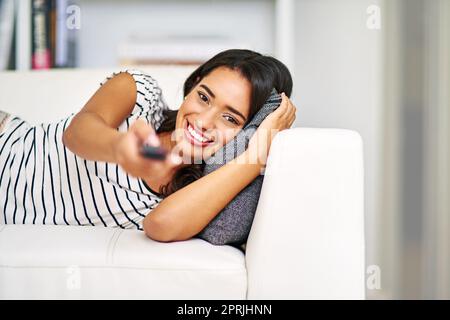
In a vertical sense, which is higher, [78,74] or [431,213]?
[78,74]

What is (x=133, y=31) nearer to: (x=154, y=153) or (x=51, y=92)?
(x=51, y=92)

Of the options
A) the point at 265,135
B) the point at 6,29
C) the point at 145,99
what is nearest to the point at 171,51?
the point at 6,29

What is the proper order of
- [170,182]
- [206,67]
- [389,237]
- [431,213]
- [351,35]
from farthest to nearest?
[351,35] → [389,237] → [431,213] → [206,67] → [170,182]

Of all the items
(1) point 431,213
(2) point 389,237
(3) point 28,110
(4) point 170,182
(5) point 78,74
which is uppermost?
(5) point 78,74

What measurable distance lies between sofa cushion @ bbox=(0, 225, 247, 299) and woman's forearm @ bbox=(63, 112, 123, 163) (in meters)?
0.17

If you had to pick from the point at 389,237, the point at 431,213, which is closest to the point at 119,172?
the point at 431,213

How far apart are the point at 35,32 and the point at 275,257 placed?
136 cm

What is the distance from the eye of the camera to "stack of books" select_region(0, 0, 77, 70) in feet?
6.15

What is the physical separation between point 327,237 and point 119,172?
0.49 m

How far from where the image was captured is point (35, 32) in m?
1.89

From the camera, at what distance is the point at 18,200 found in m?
1.29

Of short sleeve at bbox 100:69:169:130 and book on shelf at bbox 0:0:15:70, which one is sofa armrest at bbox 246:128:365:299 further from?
book on shelf at bbox 0:0:15:70

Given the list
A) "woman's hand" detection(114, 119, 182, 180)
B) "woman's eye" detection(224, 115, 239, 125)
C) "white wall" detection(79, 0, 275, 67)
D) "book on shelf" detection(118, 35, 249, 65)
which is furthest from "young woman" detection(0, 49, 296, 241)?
"white wall" detection(79, 0, 275, 67)
